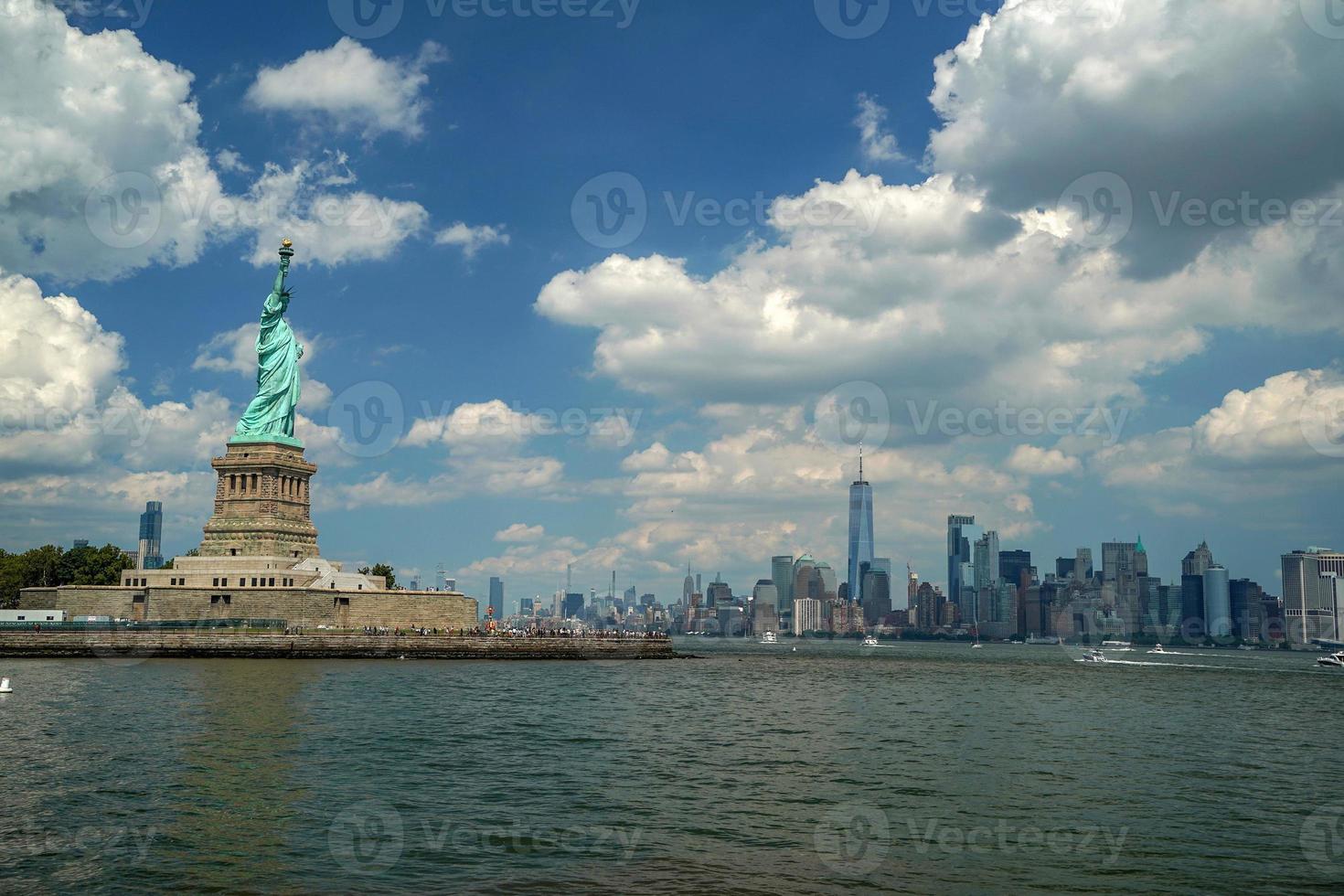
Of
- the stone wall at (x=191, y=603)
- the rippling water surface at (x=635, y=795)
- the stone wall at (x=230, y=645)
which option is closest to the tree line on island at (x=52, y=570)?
the stone wall at (x=191, y=603)

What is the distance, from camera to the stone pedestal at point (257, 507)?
11656 centimetres

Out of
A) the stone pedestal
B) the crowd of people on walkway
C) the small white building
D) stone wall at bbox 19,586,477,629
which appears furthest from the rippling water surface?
the stone pedestal

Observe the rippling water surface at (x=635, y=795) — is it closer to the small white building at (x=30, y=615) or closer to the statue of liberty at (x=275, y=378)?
the small white building at (x=30, y=615)

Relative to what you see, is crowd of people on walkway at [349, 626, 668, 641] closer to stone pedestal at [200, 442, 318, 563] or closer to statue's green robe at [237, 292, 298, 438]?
stone pedestal at [200, 442, 318, 563]

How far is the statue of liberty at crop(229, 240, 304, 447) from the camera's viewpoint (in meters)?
123

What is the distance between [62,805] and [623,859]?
688 inches

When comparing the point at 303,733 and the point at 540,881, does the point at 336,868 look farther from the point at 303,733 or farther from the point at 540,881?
the point at 303,733

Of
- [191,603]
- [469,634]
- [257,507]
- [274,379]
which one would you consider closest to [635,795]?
[469,634]

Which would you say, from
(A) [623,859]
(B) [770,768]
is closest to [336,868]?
(A) [623,859]

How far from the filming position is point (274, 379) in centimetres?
12481

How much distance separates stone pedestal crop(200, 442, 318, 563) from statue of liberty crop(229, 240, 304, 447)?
92.9 inches

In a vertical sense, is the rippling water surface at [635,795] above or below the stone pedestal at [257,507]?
below

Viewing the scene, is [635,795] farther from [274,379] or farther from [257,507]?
[274,379]

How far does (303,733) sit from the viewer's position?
46969mm
